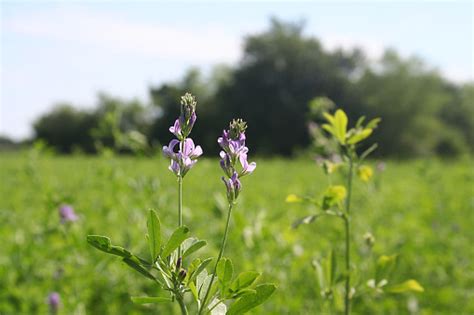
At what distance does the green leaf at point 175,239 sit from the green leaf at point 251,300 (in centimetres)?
10

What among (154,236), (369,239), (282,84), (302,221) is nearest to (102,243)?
(154,236)

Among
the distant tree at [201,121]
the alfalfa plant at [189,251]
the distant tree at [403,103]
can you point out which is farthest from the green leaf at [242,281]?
the distant tree at [403,103]

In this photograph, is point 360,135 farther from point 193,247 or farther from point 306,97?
point 306,97

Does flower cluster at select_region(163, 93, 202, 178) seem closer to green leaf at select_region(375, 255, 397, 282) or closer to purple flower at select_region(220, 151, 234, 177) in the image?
purple flower at select_region(220, 151, 234, 177)

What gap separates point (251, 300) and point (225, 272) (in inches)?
1.7

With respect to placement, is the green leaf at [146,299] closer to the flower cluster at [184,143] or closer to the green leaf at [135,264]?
the green leaf at [135,264]

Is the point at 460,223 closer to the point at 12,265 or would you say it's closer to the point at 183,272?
the point at 12,265

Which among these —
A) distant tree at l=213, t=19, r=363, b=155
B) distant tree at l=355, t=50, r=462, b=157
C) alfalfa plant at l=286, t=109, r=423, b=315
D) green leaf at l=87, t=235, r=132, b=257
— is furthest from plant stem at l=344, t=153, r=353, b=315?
distant tree at l=355, t=50, r=462, b=157

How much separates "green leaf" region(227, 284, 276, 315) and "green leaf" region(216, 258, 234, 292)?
24 millimetres

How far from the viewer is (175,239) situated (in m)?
0.59

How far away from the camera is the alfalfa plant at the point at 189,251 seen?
23.3 inches

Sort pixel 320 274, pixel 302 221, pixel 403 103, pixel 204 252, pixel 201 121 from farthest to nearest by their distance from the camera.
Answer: pixel 201 121 → pixel 403 103 → pixel 204 252 → pixel 320 274 → pixel 302 221

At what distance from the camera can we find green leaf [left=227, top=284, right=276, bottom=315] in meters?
0.61

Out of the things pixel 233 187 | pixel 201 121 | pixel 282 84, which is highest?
pixel 282 84
